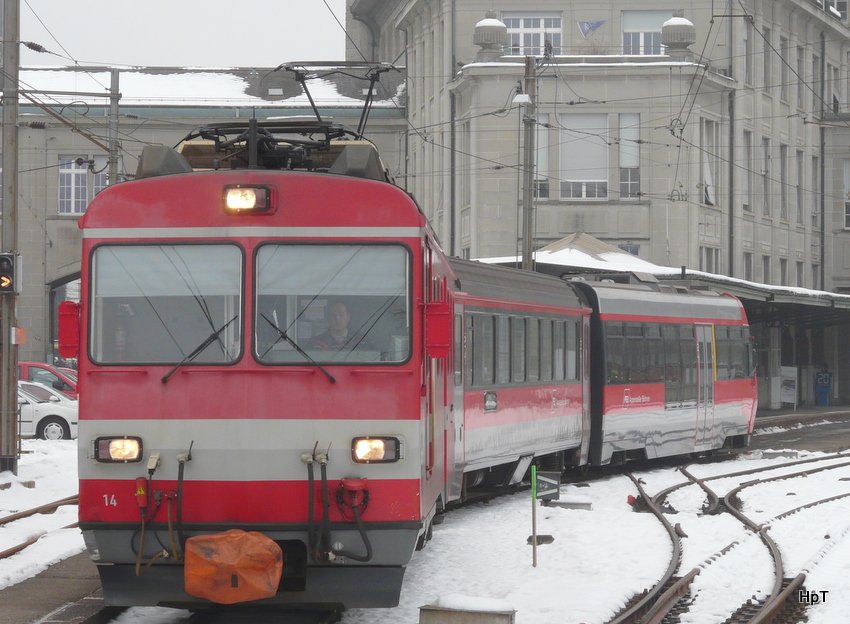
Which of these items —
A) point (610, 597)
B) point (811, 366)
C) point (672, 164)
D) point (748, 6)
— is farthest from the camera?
point (811, 366)

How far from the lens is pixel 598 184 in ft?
141

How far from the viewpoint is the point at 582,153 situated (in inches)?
1678

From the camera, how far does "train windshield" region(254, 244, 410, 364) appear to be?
29.5ft

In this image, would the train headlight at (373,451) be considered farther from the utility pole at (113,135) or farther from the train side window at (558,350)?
the utility pole at (113,135)

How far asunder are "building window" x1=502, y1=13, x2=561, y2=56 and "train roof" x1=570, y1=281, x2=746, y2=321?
20.1 metres

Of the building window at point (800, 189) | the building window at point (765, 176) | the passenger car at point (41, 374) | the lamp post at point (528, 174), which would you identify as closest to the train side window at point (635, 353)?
the lamp post at point (528, 174)

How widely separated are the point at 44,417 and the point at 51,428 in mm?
258

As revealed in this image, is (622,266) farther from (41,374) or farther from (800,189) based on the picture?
(800,189)

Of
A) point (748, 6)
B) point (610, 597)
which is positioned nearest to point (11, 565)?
point (610, 597)

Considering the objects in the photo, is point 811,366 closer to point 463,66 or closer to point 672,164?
point 672,164

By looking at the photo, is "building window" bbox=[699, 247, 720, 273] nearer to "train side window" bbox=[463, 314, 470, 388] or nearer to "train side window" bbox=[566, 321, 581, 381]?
"train side window" bbox=[566, 321, 581, 381]

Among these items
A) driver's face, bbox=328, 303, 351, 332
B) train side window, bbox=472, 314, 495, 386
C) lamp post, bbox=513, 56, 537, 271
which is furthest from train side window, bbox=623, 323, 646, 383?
driver's face, bbox=328, 303, 351, 332

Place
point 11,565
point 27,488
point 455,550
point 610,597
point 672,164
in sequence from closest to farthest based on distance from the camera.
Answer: point 610,597
point 11,565
point 455,550
point 27,488
point 672,164

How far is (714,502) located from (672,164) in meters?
26.1
